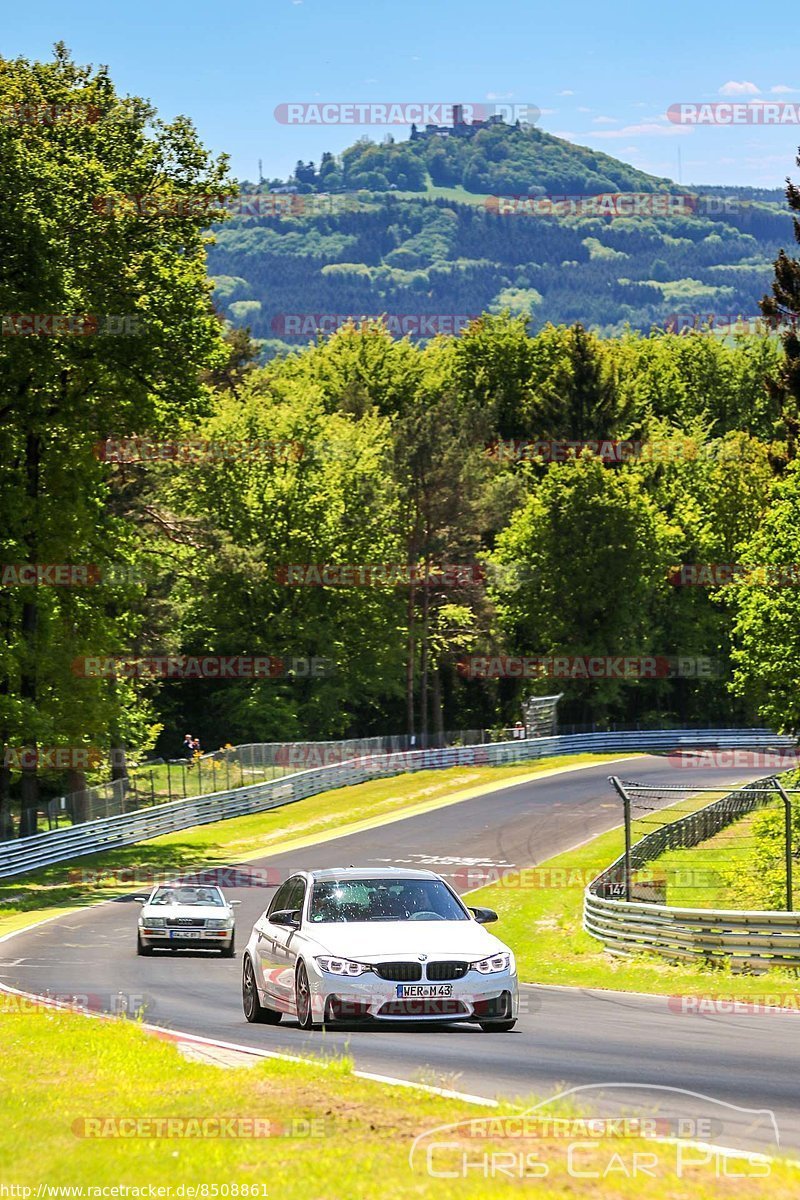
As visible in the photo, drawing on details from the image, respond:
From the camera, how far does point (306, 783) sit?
61.8m

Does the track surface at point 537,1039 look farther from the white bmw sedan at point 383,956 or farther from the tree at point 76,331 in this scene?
the tree at point 76,331

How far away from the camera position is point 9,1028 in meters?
16.2

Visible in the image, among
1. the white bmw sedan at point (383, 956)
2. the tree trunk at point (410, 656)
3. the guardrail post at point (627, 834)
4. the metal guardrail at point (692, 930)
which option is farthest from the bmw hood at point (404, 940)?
the tree trunk at point (410, 656)

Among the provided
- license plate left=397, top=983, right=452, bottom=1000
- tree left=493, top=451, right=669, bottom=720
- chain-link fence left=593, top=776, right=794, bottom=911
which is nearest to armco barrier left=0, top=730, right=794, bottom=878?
tree left=493, top=451, right=669, bottom=720

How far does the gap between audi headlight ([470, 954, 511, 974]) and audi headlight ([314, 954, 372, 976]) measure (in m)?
1.01

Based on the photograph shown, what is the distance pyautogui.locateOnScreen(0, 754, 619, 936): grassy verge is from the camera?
4106 centimetres

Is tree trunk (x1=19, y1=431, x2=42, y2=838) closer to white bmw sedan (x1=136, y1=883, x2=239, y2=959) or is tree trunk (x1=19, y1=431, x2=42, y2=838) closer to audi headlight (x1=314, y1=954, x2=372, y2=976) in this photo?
white bmw sedan (x1=136, y1=883, x2=239, y2=959)

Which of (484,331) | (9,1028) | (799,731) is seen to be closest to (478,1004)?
(9,1028)

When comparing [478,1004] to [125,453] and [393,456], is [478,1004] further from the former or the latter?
[393,456]

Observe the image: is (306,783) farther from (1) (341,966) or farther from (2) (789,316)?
(1) (341,966)

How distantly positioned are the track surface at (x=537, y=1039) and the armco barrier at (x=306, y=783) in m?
11.9

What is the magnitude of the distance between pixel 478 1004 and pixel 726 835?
2838cm

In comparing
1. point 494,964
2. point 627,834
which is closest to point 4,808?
point 627,834

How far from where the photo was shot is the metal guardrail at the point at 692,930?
2239 centimetres
